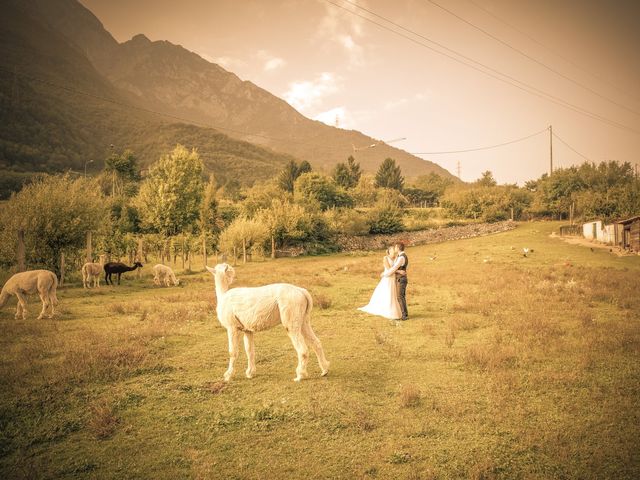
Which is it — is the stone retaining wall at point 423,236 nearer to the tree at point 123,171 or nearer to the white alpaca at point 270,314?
the tree at point 123,171

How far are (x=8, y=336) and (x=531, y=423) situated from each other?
14833 mm

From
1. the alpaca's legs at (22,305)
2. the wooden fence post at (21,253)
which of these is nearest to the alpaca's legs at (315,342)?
the alpaca's legs at (22,305)

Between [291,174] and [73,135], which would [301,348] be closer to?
[291,174]

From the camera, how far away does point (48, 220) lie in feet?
78.1

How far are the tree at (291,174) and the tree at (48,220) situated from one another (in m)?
74.2

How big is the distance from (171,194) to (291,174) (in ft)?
232

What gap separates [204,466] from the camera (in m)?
5.14

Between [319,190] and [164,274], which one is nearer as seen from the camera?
[164,274]

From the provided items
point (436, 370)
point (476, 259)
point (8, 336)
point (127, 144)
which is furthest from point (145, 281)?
point (127, 144)

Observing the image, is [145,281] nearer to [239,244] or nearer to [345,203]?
[239,244]

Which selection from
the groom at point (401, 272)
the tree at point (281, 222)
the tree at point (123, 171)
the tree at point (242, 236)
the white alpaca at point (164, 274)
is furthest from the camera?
the tree at point (123, 171)

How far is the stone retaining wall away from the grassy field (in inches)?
1918

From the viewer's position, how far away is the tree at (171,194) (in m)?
33.0

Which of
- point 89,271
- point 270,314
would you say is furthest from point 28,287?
point 270,314
